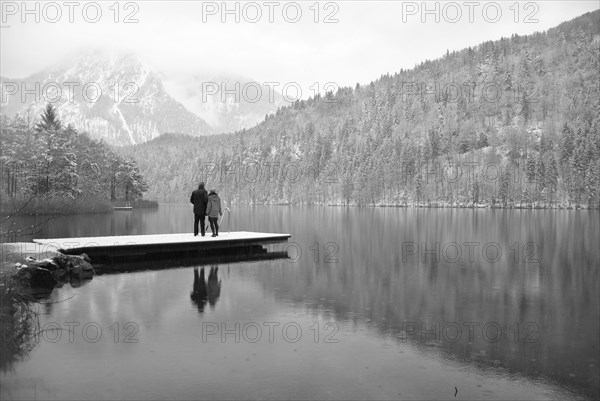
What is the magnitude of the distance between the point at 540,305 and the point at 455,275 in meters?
4.55

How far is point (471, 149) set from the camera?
159 meters

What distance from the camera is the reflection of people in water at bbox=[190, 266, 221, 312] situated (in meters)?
12.5

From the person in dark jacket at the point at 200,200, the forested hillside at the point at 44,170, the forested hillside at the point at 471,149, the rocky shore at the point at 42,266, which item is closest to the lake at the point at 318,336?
the rocky shore at the point at 42,266

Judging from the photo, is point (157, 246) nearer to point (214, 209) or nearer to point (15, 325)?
point (214, 209)

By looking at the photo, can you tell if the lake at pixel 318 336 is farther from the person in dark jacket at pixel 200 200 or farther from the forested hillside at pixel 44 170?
the forested hillside at pixel 44 170

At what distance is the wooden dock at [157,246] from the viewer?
19.6 metres

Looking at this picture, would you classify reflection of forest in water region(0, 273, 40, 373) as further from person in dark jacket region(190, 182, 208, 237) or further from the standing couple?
the standing couple

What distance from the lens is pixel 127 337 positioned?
9.34 m

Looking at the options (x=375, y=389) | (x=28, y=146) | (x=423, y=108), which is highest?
(x=423, y=108)

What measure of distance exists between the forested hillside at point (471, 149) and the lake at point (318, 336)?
114 m

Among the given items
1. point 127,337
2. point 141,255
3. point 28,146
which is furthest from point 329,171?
point 127,337

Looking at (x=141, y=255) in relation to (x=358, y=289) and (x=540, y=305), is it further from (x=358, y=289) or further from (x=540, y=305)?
(x=540, y=305)

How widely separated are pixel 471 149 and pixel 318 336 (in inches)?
6288

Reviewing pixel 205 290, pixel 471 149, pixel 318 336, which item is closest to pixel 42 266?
pixel 205 290
